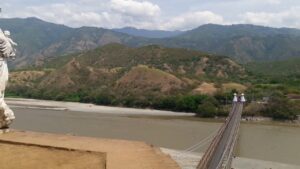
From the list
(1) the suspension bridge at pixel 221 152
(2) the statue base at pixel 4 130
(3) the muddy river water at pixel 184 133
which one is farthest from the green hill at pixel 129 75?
(2) the statue base at pixel 4 130

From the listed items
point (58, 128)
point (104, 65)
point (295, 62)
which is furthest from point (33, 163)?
point (295, 62)

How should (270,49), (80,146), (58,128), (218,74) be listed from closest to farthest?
(80,146), (58,128), (218,74), (270,49)

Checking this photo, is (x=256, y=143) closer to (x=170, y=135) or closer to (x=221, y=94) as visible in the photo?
(x=170, y=135)

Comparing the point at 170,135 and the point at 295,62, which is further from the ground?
the point at 295,62

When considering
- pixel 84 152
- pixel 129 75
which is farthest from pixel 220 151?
pixel 129 75

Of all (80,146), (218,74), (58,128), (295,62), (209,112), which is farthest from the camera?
(295,62)

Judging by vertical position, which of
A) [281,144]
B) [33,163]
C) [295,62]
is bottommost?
[281,144]

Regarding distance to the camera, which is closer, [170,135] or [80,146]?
[80,146]

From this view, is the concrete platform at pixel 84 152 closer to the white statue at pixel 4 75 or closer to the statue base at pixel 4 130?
the statue base at pixel 4 130
